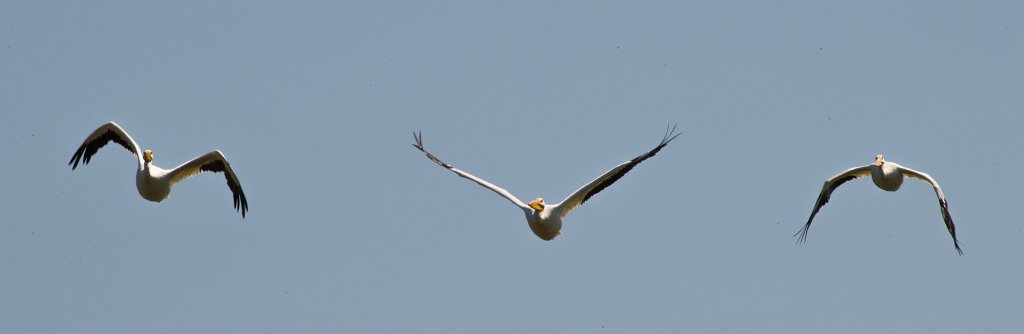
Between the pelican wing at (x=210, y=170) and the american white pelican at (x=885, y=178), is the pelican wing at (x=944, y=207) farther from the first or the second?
the pelican wing at (x=210, y=170)

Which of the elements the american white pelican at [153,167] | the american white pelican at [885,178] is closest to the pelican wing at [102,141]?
the american white pelican at [153,167]

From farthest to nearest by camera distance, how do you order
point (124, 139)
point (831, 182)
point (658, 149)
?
point (831, 182) < point (124, 139) < point (658, 149)

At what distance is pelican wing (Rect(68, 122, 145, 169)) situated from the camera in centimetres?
2397

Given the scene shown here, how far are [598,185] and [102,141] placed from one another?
25.5ft

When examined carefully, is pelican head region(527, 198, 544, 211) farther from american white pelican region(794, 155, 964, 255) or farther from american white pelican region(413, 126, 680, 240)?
american white pelican region(794, 155, 964, 255)

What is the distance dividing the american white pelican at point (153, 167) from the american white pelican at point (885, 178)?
939cm

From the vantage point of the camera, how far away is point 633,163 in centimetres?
2144

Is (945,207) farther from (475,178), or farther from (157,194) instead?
(157,194)

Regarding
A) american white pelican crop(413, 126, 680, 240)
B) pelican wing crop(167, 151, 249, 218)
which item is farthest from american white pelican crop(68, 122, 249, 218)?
american white pelican crop(413, 126, 680, 240)

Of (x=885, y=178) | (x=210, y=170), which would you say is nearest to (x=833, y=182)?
(x=885, y=178)

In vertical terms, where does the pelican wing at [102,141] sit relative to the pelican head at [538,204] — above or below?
above

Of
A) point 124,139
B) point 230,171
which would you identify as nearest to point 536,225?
point 230,171

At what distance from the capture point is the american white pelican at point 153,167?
2316 cm

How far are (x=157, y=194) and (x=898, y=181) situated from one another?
1101cm
